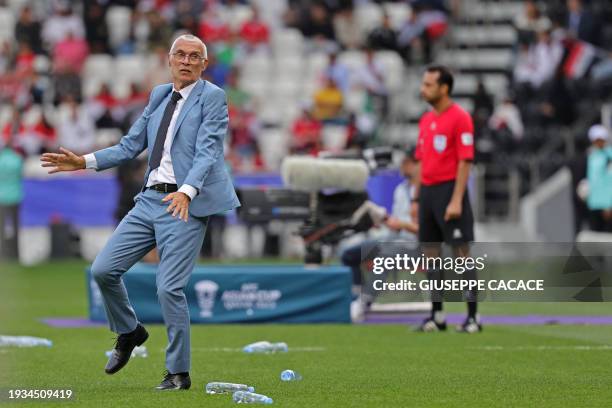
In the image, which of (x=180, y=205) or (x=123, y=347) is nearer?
(x=180, y=205)

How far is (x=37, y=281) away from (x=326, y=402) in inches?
520

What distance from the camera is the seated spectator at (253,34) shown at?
29.2m

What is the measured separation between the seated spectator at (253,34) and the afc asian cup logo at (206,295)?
47.6 ft

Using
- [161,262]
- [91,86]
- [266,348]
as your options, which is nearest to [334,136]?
[91,86]

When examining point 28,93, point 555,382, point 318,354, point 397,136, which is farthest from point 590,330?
point 28,93

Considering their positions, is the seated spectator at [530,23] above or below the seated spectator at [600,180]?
above

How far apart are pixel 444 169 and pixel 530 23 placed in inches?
583

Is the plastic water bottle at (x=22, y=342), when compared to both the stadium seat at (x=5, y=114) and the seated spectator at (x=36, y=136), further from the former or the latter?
the stadium seat at (x=5, y=114)

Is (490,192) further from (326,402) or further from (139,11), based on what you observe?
(326,402)

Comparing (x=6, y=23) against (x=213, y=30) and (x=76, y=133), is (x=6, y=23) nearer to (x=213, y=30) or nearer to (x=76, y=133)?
(x=213, y=30)

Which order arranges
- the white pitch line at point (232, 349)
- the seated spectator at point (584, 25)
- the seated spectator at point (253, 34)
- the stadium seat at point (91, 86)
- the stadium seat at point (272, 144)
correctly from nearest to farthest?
the white pitch line at point (232, 349)
the stadium seat at point (272, 144)
the seated spectator at point (584, 25)
the stadium seat at point (91, 86)
the seated spectator at point (253, 34)

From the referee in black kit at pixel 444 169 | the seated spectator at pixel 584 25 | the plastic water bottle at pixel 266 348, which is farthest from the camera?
the seated spectator at pixel 584 25

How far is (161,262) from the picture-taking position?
9492 millimetres

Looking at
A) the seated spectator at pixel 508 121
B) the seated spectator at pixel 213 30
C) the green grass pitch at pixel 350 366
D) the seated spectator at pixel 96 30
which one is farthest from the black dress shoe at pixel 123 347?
the seated spectator at pixel 96 30
